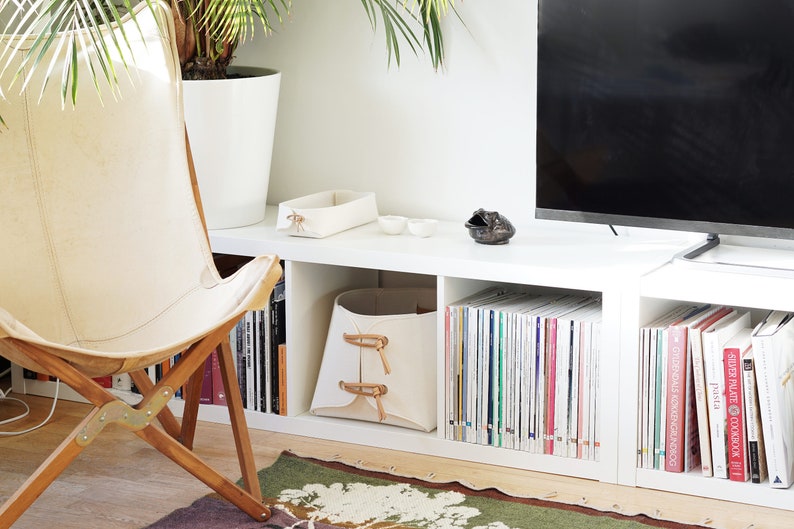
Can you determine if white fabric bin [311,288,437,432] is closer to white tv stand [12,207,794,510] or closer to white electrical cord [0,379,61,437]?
white tv stand [12,207,794,510]

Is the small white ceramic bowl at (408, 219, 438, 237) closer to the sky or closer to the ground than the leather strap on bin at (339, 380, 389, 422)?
closer to the sky

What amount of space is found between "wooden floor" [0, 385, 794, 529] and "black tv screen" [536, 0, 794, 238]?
1.99 feet

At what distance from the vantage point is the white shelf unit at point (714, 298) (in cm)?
236

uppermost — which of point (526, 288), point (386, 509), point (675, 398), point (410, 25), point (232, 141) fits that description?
point (410, 25)

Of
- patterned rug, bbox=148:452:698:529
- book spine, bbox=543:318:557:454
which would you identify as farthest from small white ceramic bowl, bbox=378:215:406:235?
patterned rug, bbox=148:452:698:529

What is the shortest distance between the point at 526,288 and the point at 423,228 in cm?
34

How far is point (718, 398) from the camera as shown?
2402mm

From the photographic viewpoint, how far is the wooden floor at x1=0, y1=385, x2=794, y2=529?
239 cm

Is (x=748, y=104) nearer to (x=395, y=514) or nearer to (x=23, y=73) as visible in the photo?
(x=395, y=514)

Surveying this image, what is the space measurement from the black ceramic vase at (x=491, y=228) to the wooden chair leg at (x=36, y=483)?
42.1 inches

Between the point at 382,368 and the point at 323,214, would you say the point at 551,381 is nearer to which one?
the point at 382,368

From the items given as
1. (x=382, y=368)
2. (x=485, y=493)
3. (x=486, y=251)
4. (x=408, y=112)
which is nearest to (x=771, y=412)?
(x=485, y=493)

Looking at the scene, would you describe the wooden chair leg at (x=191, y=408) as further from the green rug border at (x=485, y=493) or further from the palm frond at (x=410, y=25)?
the palm frond at (x=410, y=25)

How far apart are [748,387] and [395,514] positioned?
2.50 feet
